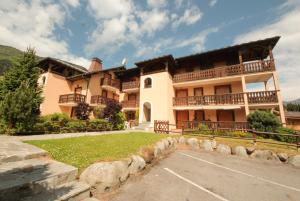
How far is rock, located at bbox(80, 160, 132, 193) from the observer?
Answer: 13.6ft

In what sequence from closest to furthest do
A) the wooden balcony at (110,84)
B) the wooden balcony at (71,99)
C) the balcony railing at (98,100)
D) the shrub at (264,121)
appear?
the shrub at (264,121) → the wooden balcony at (71,99) → the balcony railing at (98,100) → the wooden balcony at (110,84)

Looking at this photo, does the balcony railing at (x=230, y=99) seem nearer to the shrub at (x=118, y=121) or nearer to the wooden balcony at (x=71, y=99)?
the shrub at (x=118, y=121)

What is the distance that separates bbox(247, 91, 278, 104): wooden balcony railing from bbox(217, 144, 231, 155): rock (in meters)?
6.97

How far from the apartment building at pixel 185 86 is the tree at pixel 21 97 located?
31.4 feet

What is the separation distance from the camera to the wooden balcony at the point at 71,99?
20719mm

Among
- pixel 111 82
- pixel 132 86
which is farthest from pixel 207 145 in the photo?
pixel 111 82

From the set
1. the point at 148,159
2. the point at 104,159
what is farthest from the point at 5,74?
the point at 148,159

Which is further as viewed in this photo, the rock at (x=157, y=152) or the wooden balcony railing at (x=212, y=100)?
the wooden balcony railing at (x=212, y=100)

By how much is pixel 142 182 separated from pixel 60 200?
2839 millimetres

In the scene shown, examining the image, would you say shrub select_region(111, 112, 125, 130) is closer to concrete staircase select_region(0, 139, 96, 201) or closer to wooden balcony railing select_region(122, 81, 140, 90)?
wooden balcony railing select_region(122, 81, 140, 90)

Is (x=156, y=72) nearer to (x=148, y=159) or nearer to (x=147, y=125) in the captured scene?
(x=147, y=125)

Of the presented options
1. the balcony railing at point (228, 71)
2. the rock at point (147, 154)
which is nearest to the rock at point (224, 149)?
the rock at point (147, 154)

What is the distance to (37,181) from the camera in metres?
3.31

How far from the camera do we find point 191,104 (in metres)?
17.6
